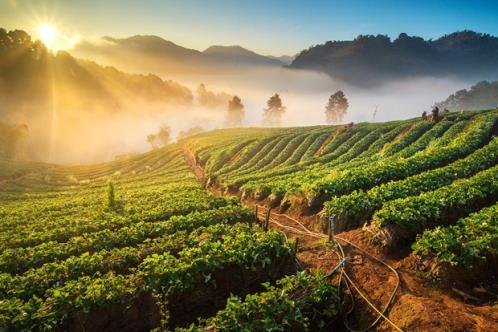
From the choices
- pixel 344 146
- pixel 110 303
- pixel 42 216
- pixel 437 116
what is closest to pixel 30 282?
pixel 110 303

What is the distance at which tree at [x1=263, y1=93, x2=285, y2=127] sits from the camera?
6703 inches

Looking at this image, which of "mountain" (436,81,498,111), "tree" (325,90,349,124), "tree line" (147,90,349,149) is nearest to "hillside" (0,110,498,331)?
"tree" (325,90,349,124)

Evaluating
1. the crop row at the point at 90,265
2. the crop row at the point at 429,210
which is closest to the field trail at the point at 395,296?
the crop row at the point at 429,210

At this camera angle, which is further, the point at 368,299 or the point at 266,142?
the point at 266,142

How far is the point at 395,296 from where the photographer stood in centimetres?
1134

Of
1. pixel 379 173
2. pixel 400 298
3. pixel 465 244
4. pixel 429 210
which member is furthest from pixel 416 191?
pixel 400 298

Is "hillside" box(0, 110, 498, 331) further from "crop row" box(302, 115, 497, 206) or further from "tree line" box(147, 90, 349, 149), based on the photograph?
"tree line" box(147, 90, 349, 149)

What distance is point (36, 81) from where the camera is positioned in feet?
532

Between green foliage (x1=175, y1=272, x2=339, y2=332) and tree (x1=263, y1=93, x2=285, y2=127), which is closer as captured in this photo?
green foliage (x1=175, y1=272, x2=339, y2=332)

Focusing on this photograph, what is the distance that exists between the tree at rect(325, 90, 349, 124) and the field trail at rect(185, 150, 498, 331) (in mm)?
150545

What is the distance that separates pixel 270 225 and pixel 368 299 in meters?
11.5

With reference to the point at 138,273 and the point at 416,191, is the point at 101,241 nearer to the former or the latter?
the point at 138,273

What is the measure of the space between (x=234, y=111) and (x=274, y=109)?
84.3 feet

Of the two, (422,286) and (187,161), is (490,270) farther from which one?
(187,161)
